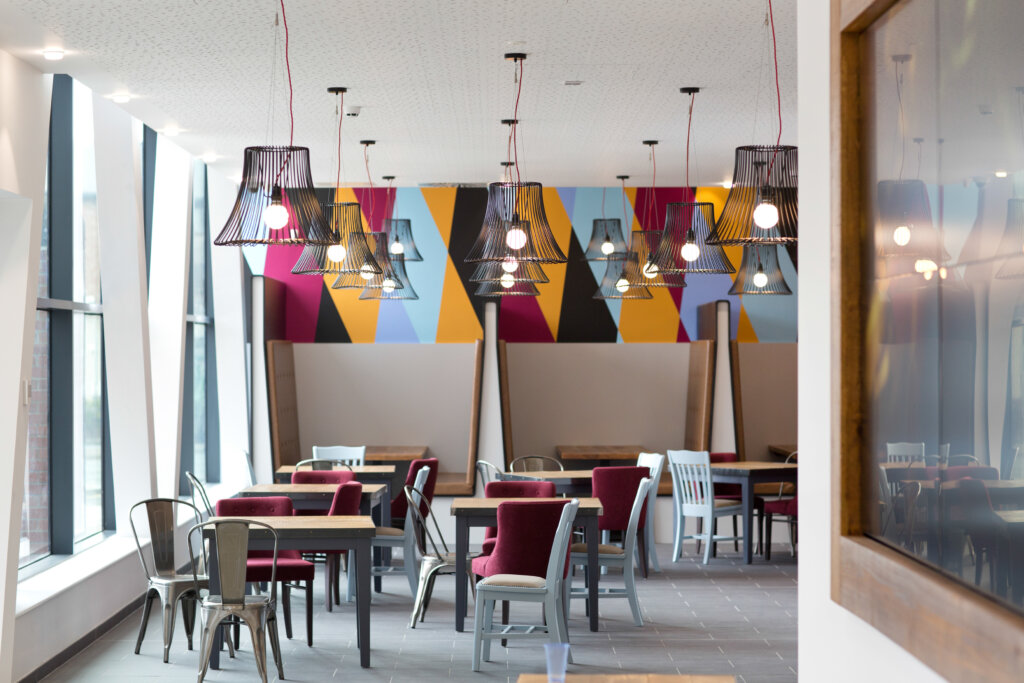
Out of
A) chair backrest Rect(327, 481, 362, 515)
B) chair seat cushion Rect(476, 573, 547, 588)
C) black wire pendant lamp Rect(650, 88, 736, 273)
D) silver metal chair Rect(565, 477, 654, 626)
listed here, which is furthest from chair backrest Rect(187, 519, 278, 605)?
black wire pendant lamp Rect(650, 88, 736, 273)

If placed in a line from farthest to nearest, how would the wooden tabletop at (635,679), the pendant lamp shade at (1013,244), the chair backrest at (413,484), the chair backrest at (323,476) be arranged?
the chair backrest at (413,484) < the chair backrest at (323,476) < the wooden tabletop at (635,679) < the pendant lamp shade at (1013,244)

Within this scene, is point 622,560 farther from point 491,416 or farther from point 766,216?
point 491,416

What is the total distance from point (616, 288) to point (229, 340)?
3874mm

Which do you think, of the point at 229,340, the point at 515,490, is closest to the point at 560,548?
the point at 515,490

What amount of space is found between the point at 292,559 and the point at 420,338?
5.34 metres

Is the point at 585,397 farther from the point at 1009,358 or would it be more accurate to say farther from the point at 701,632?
the point at 1009,358

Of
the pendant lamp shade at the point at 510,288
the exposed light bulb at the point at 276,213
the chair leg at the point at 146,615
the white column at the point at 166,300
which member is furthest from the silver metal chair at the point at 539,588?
the pendant lamp shade at the point at 510,288

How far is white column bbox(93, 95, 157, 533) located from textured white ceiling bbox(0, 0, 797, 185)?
0.31 m

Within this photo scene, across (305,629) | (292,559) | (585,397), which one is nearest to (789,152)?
(292,559)

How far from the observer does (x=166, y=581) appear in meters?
5.87

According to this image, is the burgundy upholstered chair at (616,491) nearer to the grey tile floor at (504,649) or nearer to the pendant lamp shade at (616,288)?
the grey tile floor at (504,649)

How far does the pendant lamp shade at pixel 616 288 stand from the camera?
950cm

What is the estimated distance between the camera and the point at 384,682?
5.41 metres

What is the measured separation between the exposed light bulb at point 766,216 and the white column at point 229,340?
255 inches
